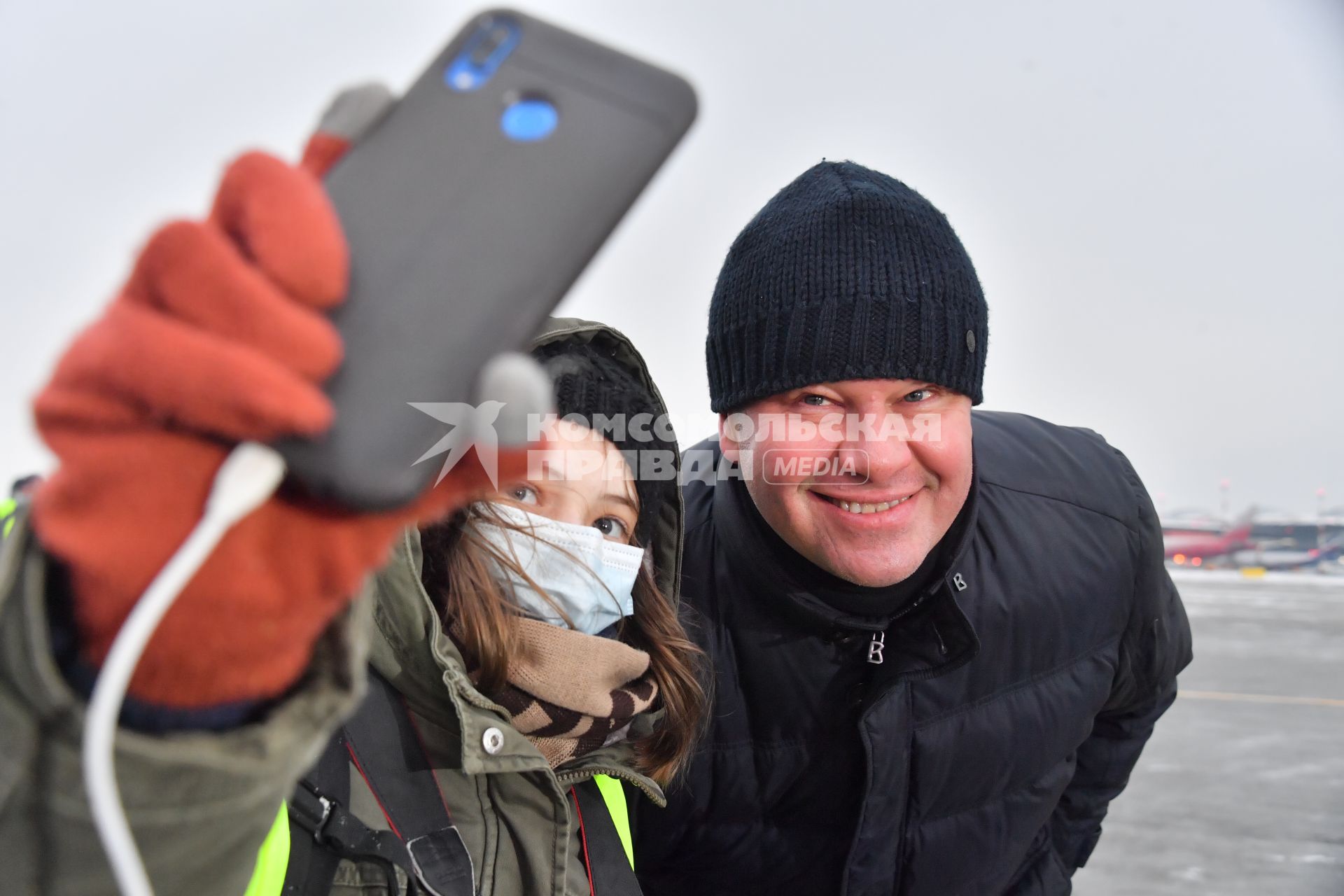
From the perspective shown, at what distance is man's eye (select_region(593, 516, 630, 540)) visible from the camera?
152 centimetres

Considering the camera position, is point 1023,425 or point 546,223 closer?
point 546,223

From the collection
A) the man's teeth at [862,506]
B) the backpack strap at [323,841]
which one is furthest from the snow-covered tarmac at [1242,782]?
the backpack strap at [323,841]

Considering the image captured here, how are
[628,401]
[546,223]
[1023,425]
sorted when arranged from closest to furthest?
[546,223] → [628,401] → [1023,425]

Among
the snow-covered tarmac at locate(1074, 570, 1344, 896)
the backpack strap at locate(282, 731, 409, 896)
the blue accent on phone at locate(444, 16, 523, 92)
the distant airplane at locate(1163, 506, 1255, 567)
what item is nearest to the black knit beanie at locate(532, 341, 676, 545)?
the backpack strap at locate(282, 731, 409, 896)

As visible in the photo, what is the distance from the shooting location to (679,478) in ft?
5.18

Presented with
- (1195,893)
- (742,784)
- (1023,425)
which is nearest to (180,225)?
(742,784)

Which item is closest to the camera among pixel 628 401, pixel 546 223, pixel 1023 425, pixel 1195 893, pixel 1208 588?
pixel 546 223

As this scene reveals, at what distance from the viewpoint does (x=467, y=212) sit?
2.05ft

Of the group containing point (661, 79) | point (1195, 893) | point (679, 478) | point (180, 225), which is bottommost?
point (1195, 893)

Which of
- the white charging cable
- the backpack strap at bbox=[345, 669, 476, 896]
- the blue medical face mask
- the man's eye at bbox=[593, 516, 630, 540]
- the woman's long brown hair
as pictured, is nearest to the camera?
the white charging cable

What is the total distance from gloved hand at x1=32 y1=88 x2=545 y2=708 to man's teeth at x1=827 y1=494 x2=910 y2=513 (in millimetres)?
1191

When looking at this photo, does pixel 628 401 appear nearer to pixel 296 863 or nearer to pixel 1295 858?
pixel 296 863

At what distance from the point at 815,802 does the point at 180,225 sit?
1562 millimetres

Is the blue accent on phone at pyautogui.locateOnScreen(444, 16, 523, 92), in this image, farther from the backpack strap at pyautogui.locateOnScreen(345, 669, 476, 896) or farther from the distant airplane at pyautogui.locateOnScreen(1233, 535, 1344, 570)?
the distant airplane at pyautogui.locateOnScreen(1233, 535, 1344, 570)
